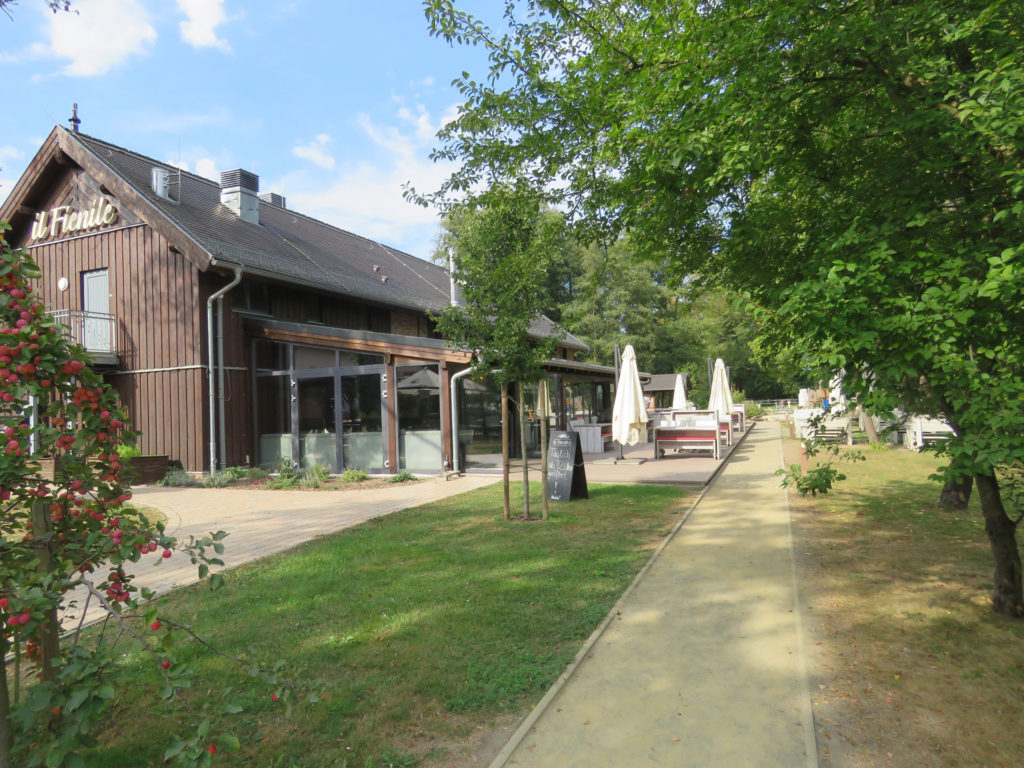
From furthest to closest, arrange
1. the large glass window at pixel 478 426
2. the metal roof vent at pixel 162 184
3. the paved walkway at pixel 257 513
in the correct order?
the metal roof vent at pixel 162 184 → the large glass window at pixel 478 426 → the paved walkway at pixel 257 513

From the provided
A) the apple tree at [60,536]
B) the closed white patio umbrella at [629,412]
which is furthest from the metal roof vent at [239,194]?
the apple tree at [60,536]

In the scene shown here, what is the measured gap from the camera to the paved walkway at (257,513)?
6387 millimetres

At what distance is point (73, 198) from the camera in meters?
15.3

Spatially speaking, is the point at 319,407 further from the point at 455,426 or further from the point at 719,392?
the point at 719,392

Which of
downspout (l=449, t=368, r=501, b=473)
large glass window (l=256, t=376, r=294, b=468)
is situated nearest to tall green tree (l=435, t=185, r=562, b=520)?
downspout (l=449, t=368, r=501, b=473)

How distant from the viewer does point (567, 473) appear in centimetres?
924

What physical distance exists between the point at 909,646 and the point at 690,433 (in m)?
10.6

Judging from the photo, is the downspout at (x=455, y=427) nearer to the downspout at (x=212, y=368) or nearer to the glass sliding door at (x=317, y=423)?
the glass sliding door at (x=317, y=423)

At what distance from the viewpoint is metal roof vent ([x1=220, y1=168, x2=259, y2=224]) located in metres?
17.5

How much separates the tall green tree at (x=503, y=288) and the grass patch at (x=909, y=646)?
3.85 metres

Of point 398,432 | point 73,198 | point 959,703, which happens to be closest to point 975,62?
point 959,703

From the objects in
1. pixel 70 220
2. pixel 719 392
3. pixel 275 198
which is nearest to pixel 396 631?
pixel 719 392

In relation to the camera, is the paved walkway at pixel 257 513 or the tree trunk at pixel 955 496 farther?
the tree trunk at pixel 955 496

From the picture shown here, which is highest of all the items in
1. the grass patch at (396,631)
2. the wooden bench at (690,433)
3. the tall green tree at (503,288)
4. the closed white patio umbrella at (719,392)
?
the tall green tree at (503,288)
